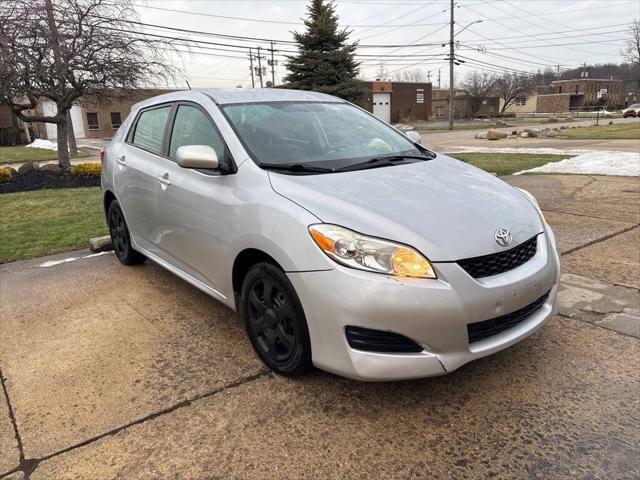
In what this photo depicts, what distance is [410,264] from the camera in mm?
2285

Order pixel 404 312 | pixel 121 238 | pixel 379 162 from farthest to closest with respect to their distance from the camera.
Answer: pixel 121 238
pixel 379 162
pixel 404 312

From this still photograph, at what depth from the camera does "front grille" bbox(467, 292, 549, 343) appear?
2365 mm

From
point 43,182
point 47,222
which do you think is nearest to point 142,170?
point 47,222

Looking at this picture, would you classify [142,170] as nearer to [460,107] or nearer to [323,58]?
[323,58]

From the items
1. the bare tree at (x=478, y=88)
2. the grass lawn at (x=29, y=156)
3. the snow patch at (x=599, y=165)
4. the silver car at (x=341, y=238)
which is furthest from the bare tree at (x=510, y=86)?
the silver car at (x=341, y=238)

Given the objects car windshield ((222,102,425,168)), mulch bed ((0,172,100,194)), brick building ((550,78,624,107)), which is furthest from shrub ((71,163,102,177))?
brick building ((550,78,624,107))

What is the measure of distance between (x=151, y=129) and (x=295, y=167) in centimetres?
187

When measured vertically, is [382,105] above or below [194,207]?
above

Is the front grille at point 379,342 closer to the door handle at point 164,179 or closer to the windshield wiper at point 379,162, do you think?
the windshield wiper at point 379,162

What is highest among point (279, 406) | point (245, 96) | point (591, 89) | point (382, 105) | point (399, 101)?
point (591, 89)

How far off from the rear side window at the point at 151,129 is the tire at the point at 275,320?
66.8 inches

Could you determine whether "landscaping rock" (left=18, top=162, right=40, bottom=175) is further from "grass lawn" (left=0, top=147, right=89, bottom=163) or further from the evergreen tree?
the evergreen tree

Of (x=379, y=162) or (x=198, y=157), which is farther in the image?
(x=379, y=162)

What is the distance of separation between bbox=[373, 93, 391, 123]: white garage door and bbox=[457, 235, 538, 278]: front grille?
5783 cm
